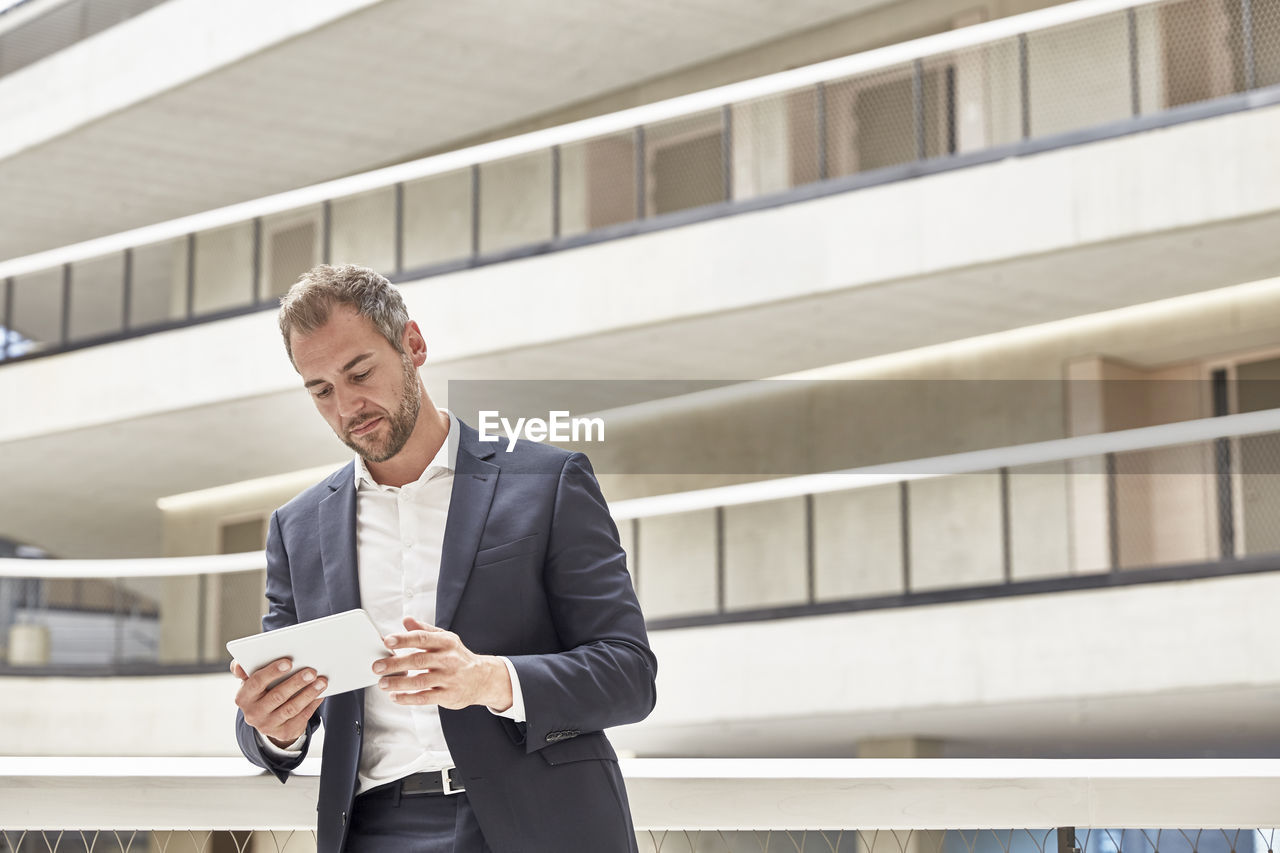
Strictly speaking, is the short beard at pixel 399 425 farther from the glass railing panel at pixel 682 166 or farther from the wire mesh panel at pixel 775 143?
the glass railing panel at pixel 682 166

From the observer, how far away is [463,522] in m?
2.39

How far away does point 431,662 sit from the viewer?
6.82 feet

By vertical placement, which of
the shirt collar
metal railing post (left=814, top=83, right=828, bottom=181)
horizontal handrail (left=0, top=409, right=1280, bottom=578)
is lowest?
the shirt collar

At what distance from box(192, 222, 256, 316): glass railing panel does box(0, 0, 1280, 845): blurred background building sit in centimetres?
6

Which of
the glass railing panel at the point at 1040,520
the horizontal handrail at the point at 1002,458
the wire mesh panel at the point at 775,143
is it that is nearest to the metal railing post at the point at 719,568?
the horizontal handrail at the point at 1002,458

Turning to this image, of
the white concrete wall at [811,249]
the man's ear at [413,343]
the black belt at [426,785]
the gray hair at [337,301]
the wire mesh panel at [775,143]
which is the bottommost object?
the black belt at [426,785]

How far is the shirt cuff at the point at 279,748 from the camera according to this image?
8.07 feet

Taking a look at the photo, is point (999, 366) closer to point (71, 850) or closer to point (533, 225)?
point (533, 225)

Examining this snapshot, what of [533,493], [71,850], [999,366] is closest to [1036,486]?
[999,366]

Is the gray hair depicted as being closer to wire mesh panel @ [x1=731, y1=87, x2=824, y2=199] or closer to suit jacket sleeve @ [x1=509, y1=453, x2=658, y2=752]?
suit jacket sleeve @ [x1=509, y1=453, x2=658, y2=752]

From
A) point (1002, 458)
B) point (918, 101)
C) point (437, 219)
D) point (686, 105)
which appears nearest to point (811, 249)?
point (918, 101)

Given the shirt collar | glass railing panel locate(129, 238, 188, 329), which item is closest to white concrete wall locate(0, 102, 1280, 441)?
glass railing panel locate(129, 238, 188, 329)

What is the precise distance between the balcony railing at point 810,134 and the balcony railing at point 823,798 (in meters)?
6.72

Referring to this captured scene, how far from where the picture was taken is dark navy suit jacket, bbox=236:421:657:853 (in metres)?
2.26
